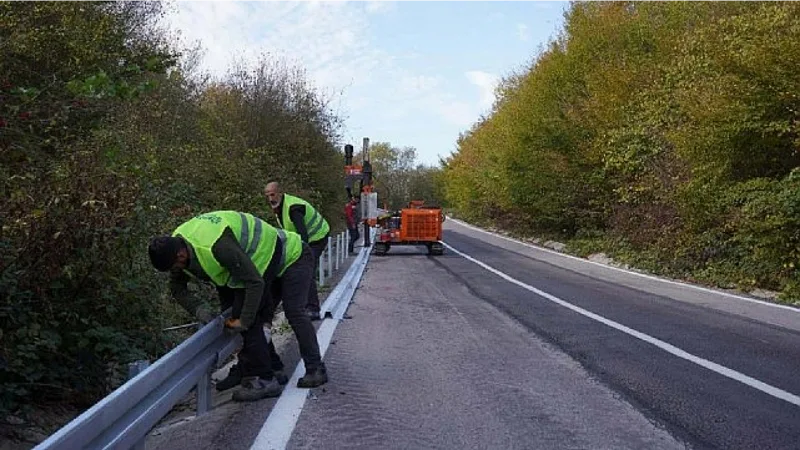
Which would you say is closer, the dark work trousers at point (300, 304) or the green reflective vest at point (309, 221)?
the dark work trousers at point (300, 304)

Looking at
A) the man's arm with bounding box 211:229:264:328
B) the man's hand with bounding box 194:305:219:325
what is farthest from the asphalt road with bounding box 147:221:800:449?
the man's arm with bounding box 211:229:264:328

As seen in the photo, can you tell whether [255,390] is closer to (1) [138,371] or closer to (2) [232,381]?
(2) [232,381]

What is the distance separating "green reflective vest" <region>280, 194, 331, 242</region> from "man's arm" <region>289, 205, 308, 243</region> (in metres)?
0.03

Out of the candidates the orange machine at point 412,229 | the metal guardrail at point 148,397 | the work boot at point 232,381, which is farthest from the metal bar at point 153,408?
the orange machine at point 412,229

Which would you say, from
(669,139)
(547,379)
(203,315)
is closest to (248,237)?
(203,315)

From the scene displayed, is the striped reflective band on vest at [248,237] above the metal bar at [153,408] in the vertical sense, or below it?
above

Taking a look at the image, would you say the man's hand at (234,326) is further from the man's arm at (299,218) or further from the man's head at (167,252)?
the man's arm at (299,218)

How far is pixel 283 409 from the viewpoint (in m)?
5.81

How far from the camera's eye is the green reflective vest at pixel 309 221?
9.39 meters

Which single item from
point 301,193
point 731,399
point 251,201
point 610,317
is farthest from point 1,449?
point 301,193

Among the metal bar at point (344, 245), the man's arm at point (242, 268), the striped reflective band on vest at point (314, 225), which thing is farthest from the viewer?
the metal bar at point (344, 245)

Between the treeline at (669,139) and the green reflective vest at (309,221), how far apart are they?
851 centimetres

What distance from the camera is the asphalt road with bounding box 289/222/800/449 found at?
17.2ft

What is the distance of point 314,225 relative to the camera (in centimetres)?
976
